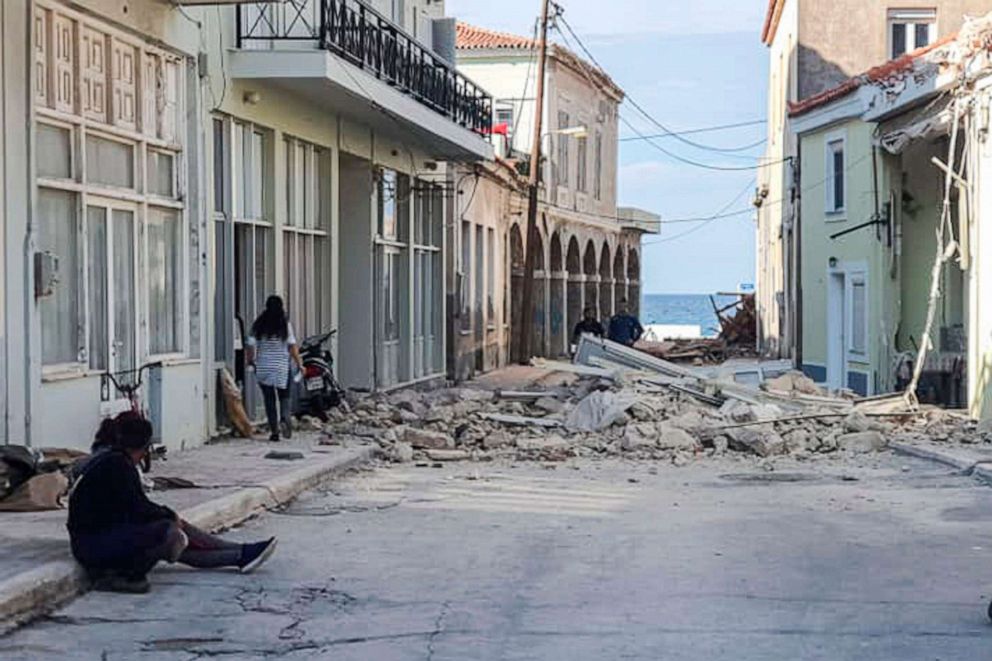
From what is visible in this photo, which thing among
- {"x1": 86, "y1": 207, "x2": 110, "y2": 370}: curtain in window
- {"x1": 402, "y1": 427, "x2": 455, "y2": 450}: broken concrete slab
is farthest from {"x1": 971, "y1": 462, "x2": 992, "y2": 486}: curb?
{"x1": 86, "y1": 207, "x2": 110, "y2": 370}: curtain in window

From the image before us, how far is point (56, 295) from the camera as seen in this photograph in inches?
538

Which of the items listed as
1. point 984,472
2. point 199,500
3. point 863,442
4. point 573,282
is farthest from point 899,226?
point 573,282

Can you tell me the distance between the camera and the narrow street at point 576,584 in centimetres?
772

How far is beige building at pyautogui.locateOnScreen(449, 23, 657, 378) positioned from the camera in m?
34.2

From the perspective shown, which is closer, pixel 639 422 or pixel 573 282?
pixel 639 422

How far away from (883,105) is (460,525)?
51.6 feet

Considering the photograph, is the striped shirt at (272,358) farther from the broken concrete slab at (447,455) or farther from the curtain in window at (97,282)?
the curtain in window at (97,282)

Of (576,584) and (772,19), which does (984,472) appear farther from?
(772,19)

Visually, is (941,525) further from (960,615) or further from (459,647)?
(459,647)

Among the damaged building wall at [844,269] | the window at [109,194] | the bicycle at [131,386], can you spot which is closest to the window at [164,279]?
the window at [109,194]

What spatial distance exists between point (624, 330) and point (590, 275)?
60.9 ft

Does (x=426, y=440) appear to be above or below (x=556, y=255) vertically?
below

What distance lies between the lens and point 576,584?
9.48 metres

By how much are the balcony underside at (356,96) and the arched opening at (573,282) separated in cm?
2078
